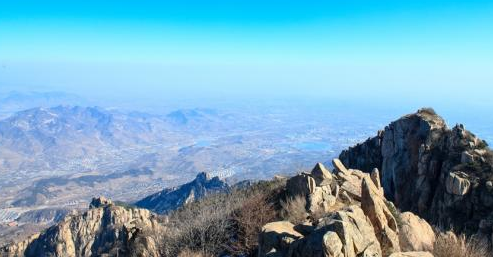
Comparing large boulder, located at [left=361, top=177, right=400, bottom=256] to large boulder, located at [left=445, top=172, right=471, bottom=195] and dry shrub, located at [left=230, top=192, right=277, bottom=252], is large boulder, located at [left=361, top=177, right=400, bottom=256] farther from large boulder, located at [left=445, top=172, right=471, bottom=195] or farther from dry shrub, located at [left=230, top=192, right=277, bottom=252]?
large boulder, located at [left=445, top=172, right=471, bottom=195]

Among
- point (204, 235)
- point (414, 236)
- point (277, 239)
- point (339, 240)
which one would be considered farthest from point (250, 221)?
point (339, 240)

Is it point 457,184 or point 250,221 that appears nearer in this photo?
point 250,221

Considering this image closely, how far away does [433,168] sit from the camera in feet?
117

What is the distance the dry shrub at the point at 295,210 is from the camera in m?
22.1

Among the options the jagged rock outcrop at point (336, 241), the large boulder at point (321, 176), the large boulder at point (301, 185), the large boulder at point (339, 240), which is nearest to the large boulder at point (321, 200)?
the large boulder at point (301, 185)

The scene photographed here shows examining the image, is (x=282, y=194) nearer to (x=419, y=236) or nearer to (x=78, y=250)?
(x=419, y=236)

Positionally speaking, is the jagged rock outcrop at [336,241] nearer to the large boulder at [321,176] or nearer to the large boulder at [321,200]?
the large boulder at [321,200]

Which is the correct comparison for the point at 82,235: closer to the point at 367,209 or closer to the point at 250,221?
the point at 250,221

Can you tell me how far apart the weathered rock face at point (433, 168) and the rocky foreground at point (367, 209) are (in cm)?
7

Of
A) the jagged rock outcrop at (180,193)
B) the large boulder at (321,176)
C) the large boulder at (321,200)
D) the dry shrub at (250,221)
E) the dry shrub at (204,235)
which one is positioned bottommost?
the jagged rock outcrop at (180,193)

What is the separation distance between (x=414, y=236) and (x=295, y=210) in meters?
5.98

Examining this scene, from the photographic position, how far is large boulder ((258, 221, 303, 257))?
1552 centimetres

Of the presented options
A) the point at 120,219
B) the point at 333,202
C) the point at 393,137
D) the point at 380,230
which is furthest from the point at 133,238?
the point at 120,219

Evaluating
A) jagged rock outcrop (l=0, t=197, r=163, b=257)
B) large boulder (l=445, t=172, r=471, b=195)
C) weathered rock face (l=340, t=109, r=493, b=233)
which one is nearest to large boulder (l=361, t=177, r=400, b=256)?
weathered rock face (l=340, t=109, r=493, b=233)
